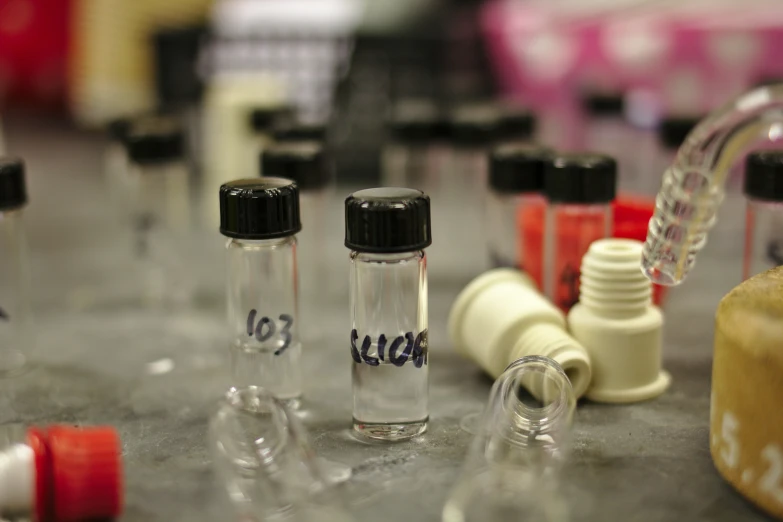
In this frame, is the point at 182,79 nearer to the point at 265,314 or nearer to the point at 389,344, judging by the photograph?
the point at 265,314

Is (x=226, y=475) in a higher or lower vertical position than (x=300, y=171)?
lower

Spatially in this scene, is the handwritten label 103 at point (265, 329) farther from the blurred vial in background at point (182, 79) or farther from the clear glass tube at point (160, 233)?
the blurred vial in background at point (182, 79)

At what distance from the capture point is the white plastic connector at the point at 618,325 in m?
0.69

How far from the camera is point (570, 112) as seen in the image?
5.17 feet

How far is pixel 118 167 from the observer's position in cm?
140

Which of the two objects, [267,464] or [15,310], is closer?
[267,464]

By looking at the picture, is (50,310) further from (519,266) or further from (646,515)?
(646,515)

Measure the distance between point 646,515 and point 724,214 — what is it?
0.77 metres

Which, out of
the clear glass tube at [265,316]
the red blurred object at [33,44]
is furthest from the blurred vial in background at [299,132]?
the red blurred object at [33,44]

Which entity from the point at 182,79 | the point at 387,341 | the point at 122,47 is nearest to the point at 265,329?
the point at 387,341

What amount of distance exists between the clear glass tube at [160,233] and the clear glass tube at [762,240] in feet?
1.93

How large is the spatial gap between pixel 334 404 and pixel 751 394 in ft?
1.06

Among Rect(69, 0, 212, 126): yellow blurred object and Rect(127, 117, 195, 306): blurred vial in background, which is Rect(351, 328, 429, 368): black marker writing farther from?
Rect(69, 0, 212, 126): yellow blurred object

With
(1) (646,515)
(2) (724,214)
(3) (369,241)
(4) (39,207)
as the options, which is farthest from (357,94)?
(1) (646,515)
